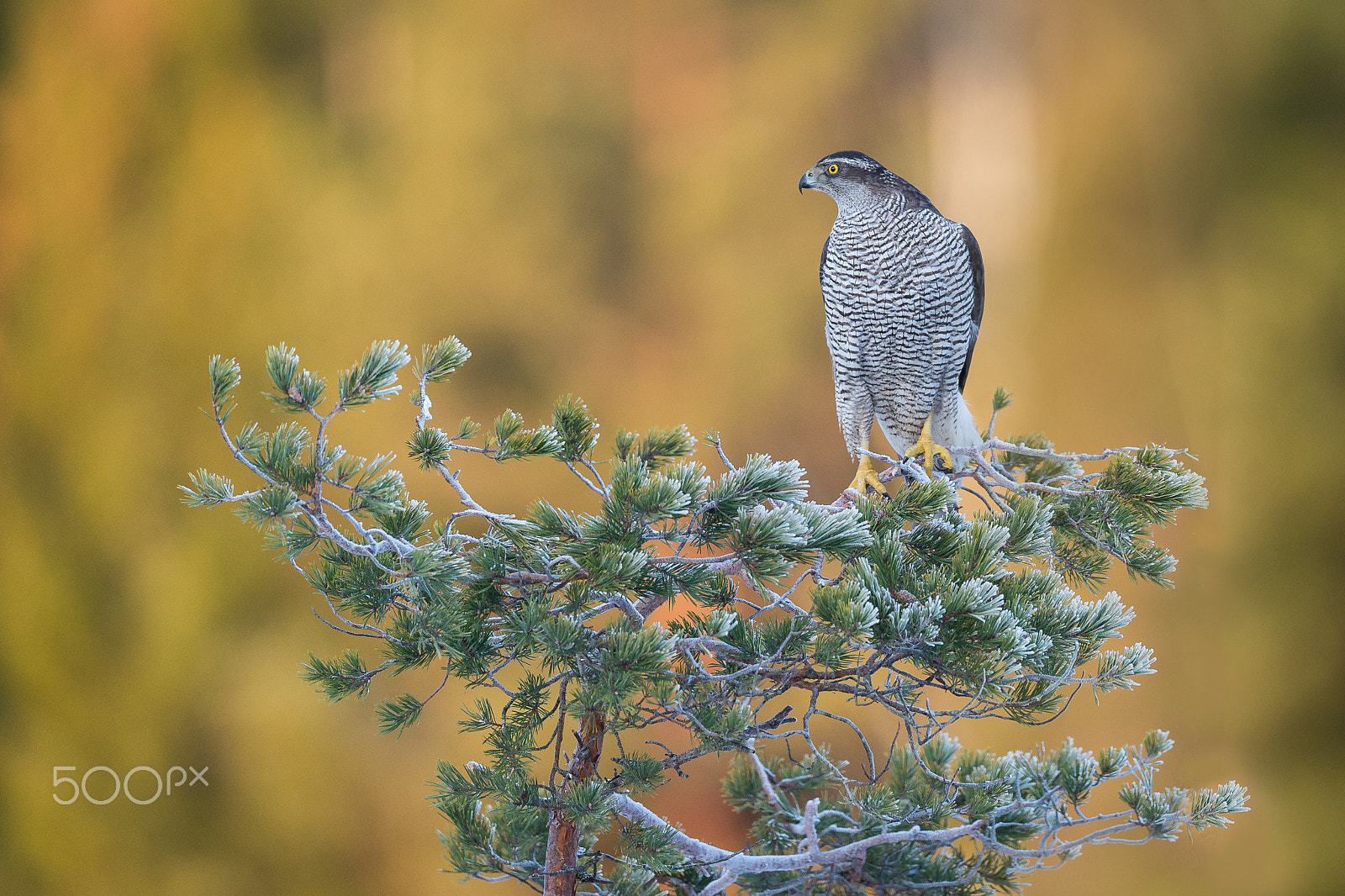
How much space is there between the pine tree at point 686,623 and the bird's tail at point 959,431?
847 millimetres

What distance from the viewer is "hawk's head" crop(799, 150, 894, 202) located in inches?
82.5

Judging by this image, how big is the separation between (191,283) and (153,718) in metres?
1.78

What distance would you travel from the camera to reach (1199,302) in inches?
156

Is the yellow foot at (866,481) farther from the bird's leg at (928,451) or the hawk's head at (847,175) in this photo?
the hawk's head at (847,175)

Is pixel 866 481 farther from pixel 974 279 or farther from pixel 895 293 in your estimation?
pixel 974 279

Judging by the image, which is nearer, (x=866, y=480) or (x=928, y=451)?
(x=866, y=480)

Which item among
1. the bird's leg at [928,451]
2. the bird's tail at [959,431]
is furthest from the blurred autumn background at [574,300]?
the bird's leg at [928,451]

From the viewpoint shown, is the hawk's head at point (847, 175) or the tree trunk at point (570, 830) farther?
the hawk's head at point (847, 175)

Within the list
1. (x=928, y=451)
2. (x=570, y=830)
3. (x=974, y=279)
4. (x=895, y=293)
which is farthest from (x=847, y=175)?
(x=570, y=830)

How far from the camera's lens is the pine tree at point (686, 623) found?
3.41ft

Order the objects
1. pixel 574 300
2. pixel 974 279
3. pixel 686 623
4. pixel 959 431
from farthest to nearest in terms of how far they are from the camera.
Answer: pixel 574 300 → pixel 959 431 → pixel 974 279 → pixel 686 623

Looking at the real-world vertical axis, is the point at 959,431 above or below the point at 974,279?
below

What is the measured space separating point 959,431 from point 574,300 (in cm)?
239

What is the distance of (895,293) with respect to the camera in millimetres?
2145
